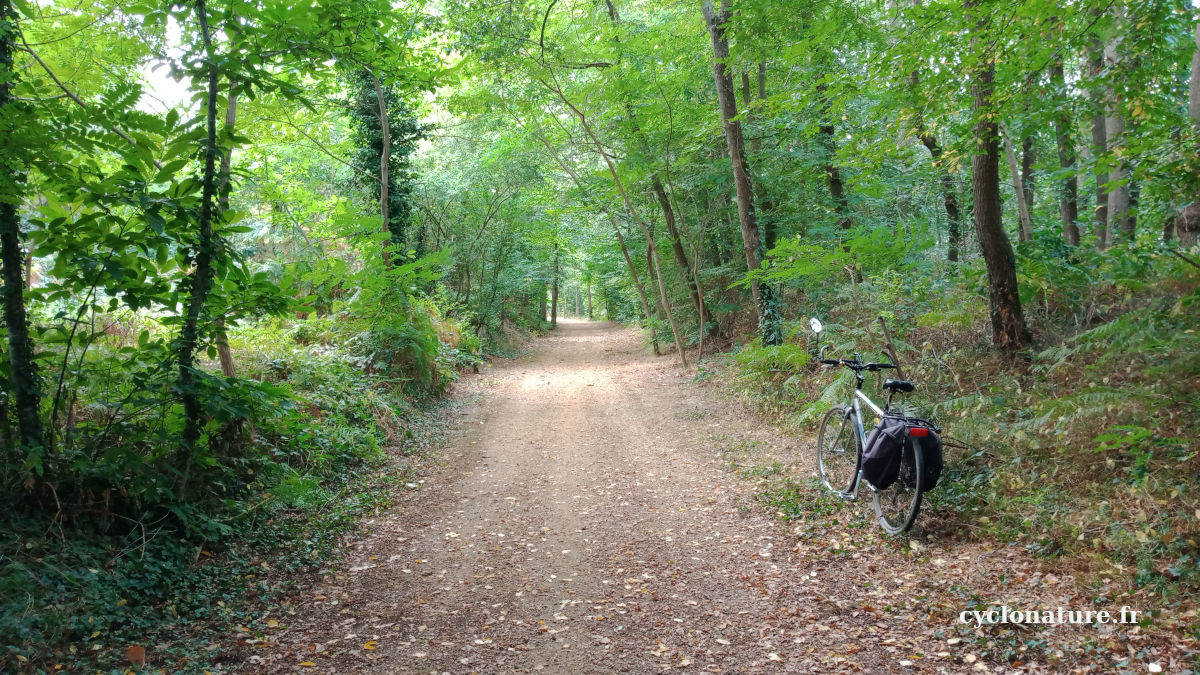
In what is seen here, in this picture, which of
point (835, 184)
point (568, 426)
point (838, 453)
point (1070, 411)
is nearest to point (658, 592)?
point (838, 453)

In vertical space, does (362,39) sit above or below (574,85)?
below

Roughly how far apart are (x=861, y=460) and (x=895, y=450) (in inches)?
23.3

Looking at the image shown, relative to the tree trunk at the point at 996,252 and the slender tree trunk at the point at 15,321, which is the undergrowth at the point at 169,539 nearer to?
the slender tree trunk at the point at 15,321

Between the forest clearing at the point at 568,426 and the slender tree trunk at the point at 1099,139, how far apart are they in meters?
0.07

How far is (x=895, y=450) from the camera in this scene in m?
4.51

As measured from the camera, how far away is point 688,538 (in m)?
5.29

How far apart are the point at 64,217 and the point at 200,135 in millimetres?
961

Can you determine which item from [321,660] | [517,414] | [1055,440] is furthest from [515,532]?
[517,414]

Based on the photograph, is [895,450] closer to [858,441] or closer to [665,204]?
[858,441]

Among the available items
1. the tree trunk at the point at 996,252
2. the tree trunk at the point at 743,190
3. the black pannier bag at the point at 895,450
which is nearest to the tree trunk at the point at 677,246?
the tree trunk at the point at 743,190

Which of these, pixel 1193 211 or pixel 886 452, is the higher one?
pixel 1193 211

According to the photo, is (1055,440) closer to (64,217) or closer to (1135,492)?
(1135,492)

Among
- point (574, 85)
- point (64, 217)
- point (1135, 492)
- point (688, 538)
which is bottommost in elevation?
Answer: point (688, 538)

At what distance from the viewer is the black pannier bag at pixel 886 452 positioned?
4520 millimetres
